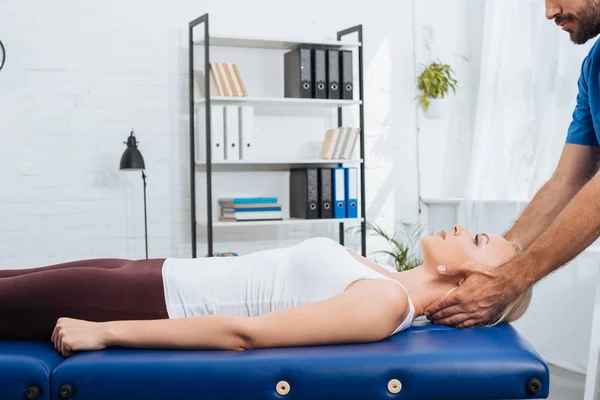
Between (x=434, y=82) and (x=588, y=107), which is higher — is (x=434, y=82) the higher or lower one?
the higher one

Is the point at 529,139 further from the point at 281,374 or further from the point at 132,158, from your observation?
the point at 281,374

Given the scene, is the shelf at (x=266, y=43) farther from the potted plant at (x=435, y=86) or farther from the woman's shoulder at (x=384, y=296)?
the woman's shoulder at (x=384, y=296)

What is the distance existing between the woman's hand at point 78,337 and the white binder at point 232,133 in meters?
2.40

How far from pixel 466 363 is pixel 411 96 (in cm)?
333

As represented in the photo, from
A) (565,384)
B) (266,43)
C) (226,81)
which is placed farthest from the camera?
(266,43)

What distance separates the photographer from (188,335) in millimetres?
1577

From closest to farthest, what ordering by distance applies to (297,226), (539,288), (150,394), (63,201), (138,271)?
1. (150,394)
2. (138,271)
3. (539,288)
4. (63,201)
5. (297,226)

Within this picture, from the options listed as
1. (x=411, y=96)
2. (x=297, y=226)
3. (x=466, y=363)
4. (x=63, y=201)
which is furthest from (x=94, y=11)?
(x=466, y=363)

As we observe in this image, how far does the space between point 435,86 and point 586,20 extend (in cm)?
256

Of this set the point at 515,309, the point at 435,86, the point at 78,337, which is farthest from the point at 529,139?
the point at 78,337

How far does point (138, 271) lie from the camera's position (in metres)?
1.86

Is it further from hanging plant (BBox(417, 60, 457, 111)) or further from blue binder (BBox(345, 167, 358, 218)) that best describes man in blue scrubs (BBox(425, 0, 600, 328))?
hanging plant (BBox(417, 60, 457, 111))

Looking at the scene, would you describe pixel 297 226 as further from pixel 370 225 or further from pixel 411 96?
pixel 411 96

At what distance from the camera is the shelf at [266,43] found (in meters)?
4.04
